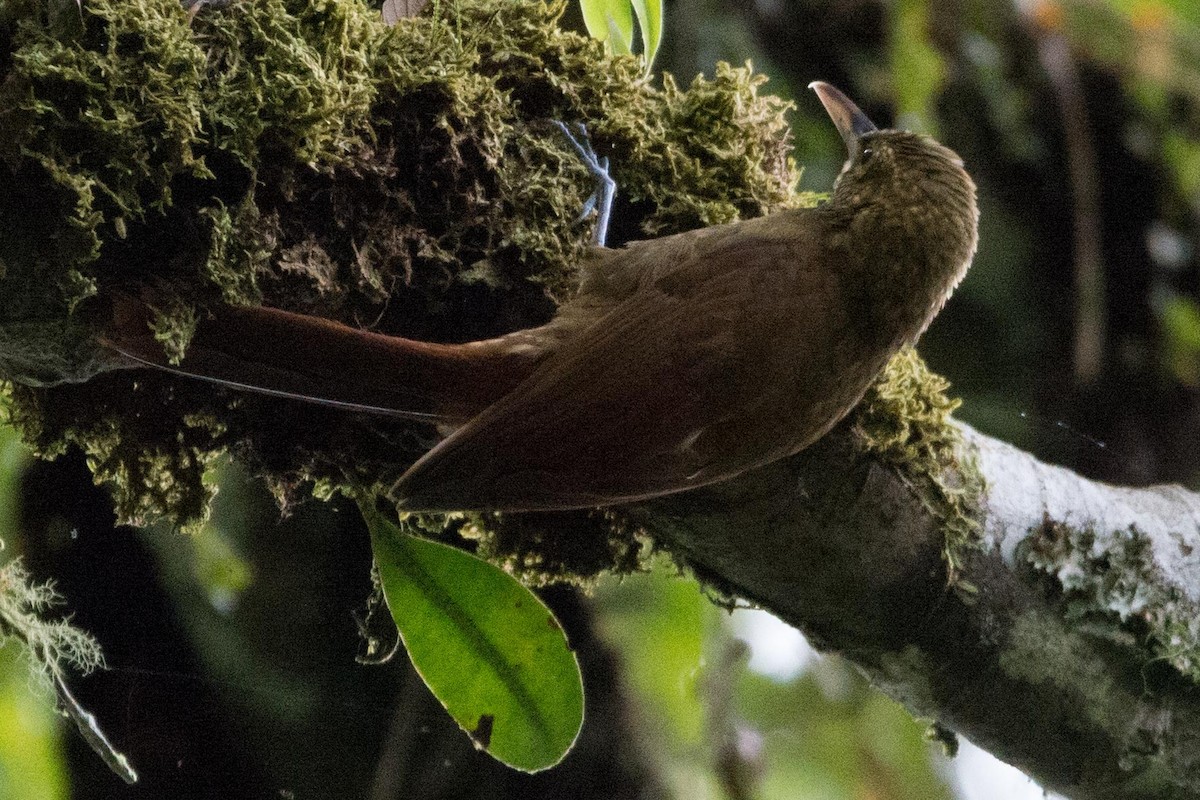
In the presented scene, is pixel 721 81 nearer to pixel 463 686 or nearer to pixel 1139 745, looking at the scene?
pixel 463 686

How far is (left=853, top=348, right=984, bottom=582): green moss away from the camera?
1.52m

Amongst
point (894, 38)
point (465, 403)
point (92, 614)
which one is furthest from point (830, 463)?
point (894, 38)

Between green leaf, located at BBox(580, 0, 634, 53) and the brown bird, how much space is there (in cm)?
29

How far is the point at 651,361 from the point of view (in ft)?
Result: 4.59

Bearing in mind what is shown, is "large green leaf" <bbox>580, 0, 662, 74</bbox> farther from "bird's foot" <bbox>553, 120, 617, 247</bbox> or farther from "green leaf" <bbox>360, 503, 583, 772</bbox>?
"green leaf" <bbox>360, 503, 583, 772</bbox>

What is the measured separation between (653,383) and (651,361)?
0.03 metres

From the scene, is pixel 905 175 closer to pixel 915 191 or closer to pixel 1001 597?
pixel 915 191

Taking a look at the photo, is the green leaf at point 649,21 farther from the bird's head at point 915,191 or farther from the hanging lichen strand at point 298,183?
the bird's head at point 915,191

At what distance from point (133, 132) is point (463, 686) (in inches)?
31.0

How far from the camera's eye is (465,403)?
4.39 ft

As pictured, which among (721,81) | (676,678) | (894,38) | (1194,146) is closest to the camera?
(721,81)

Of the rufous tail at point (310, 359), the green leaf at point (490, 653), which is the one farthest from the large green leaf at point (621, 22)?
the green leaf at point (490, 653)

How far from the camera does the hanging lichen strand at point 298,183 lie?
1.07 m

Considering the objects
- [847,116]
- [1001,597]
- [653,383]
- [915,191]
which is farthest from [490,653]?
[847,116]
